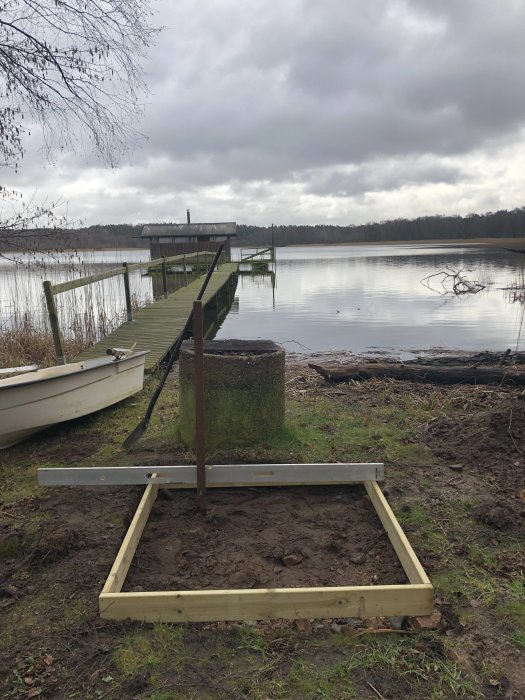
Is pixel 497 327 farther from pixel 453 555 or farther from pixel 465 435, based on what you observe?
pixel 453 555

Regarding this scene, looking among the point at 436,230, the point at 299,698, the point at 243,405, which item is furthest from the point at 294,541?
the point at 436,230

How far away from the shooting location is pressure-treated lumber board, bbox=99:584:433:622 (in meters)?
2.53

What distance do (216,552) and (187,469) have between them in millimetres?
718

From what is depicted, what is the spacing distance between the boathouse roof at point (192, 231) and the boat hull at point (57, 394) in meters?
40.5

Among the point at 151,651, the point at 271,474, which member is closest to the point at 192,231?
the point at 271,474

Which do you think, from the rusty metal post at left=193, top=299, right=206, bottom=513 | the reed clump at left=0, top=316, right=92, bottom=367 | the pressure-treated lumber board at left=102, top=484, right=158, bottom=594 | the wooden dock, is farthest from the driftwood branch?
the pressure-treated lumber board at left=102, top=484, right=158, bottom=594

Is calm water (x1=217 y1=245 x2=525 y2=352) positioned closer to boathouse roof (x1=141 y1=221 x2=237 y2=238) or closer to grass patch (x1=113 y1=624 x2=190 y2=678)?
grass patch (x1=113 y1=624 x2=190 y2=678)

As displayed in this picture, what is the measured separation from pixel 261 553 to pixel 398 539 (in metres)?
0.83

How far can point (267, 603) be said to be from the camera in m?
2.54

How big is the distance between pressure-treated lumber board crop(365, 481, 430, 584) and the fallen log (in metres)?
3.94

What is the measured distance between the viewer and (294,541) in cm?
330

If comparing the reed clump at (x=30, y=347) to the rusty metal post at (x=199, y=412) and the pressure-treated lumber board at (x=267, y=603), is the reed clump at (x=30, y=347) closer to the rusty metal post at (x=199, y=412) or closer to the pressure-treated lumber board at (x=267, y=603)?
the rusty metal post at (x=199, y=412)

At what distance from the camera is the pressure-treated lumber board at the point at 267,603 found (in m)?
2.53

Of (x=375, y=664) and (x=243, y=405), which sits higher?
(x=243, y=405)
